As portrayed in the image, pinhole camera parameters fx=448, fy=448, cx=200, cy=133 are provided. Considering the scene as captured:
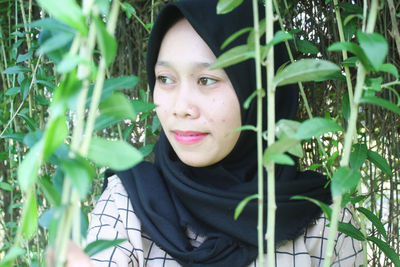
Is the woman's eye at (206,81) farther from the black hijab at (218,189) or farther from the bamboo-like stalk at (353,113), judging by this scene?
the bamboo-like stalk at (353,113)

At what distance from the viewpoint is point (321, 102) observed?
1.47 metres

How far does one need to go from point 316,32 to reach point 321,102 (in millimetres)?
226

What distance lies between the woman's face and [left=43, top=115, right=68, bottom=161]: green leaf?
58cm

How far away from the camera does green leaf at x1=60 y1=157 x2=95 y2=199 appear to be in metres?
0.33

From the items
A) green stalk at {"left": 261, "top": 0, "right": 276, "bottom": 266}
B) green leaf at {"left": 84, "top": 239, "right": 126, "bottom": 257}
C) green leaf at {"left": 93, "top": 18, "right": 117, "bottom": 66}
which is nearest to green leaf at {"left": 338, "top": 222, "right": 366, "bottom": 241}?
green stalk at {"left": 261, "top": 0, "right": 276, "bottom": 266}

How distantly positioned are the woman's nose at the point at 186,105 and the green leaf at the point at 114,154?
55 cm

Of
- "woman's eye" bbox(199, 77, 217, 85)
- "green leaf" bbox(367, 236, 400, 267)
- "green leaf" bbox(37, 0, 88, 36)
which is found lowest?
"green leaf" bbox(367, 236, 400, 267)

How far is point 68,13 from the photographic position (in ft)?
1.11

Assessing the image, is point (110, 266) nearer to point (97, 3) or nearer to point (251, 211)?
point (251, 211)

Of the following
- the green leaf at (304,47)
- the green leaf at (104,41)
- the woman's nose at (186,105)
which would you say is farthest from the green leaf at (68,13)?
the green leaf at (304,47)

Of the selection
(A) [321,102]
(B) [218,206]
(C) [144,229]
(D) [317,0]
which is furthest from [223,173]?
(D) [317,0]

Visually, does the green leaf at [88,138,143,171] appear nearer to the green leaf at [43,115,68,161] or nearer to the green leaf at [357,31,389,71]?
the green leaf at [43,115,68,161]

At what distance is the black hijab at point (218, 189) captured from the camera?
3.15 feet

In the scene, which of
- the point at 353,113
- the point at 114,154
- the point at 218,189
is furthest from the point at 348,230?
the point at 114,154
